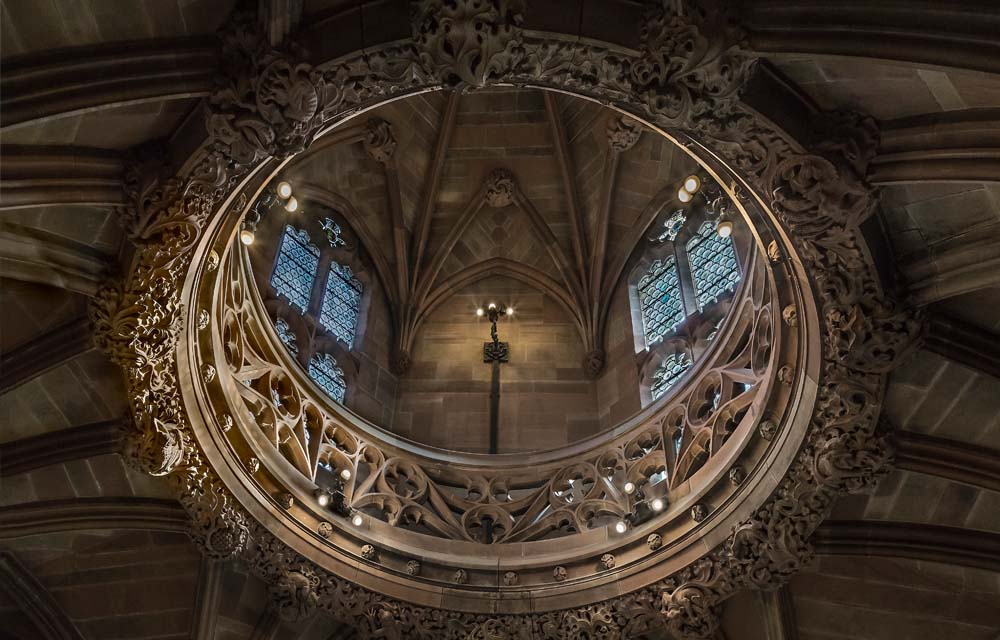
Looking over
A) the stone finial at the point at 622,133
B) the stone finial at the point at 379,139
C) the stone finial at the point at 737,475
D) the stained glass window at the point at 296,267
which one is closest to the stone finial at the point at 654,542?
the stone finial at the point at 737,475

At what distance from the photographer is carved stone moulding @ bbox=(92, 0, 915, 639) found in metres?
9.82

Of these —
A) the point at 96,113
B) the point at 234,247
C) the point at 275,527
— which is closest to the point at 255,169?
the point at 96,113

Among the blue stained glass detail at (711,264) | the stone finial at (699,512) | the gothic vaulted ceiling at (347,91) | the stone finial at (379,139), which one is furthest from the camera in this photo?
the stone finial at (379,139)

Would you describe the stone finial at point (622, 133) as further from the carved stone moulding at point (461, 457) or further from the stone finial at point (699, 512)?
the stone finial at point (699, 512)

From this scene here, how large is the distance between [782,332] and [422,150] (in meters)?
8.77

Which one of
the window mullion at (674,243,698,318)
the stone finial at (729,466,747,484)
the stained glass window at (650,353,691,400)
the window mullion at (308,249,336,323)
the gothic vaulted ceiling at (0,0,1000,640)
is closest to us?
the gothic vaulted ceiling at (0,0,1000,640)

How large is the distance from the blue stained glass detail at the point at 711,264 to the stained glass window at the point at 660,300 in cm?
35

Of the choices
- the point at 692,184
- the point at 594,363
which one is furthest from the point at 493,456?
the point at 692,184

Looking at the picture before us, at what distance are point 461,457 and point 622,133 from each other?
6163mm

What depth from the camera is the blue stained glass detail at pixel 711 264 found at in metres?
16.3

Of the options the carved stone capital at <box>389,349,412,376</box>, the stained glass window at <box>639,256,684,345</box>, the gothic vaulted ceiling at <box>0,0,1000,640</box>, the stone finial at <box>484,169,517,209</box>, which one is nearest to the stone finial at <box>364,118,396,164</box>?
the stone finial at <box>484,169,517,209</box>

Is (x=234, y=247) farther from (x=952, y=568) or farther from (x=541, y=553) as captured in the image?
(x=952, y=568)

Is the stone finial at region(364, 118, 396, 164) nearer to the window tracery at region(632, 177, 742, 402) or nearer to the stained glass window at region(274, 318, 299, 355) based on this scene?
the stained glass window at region(274, 318, 299, 355)

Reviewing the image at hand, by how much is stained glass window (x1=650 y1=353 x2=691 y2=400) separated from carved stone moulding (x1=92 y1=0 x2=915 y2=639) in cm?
135
